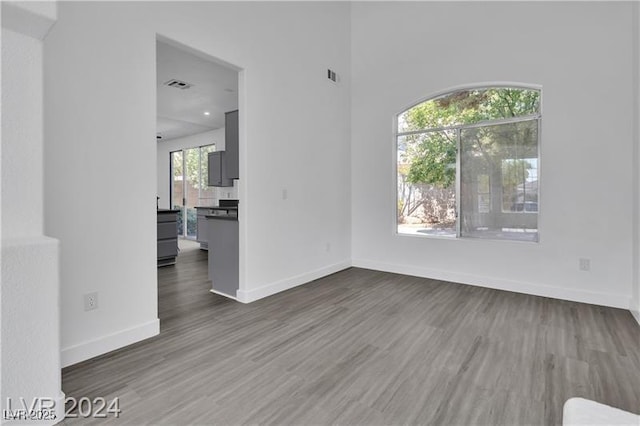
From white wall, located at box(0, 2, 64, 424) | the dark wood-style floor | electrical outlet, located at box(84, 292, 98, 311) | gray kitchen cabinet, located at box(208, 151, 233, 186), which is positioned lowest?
the dark wood-style floor

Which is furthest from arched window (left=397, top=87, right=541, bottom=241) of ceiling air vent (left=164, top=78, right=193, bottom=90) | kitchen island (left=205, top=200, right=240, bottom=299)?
ceiling air vent (left=164, top=78, right=193, bottom=90)

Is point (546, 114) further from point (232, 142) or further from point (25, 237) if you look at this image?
point (25, 237)

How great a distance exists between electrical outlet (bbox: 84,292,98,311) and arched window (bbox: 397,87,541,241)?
372 cm

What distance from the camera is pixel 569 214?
3.46 m

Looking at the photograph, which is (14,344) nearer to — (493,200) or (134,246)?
(134,246)

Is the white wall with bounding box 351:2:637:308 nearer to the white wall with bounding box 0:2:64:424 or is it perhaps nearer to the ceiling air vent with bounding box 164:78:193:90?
the ceiling air vent with bounding box 164:78:193:90

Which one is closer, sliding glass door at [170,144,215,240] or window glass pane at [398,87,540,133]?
window glass pane at [398,87,540,133]

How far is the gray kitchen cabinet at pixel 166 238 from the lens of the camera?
526cm

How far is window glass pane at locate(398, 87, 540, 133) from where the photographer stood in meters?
3.79

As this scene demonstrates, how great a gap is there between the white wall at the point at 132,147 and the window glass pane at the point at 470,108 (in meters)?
1.78

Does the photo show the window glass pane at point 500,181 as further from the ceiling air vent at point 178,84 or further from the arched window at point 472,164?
the ceiling air vent at point 178,84

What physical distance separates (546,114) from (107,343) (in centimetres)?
465

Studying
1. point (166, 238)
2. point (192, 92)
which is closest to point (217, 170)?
point (192, 92)

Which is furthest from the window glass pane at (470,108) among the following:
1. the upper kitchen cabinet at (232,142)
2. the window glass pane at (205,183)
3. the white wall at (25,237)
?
the window glass pane at (205,183)
